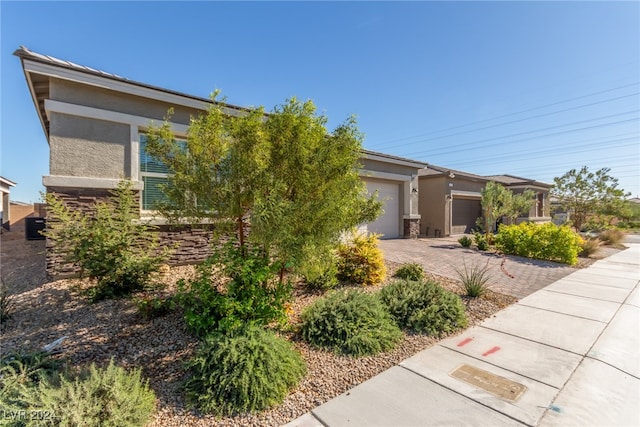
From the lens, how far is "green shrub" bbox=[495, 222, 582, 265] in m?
9.78

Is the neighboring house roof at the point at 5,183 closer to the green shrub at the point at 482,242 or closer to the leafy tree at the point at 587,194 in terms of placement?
the green shrub at the point at 482,242

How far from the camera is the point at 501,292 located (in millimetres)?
6289

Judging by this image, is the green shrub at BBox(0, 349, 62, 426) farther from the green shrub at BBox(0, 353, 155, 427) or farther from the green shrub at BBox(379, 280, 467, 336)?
the green shrub at BBox(379, 280, 467, 336)

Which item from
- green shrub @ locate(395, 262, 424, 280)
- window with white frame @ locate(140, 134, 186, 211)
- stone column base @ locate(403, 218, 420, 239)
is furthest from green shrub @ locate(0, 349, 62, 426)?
stone column base @ locate(403, 218, 420, 239)

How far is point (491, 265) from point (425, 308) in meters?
6.17

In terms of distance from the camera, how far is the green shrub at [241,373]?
2.56 meters

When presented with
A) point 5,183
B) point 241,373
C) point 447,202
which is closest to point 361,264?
point 241,373

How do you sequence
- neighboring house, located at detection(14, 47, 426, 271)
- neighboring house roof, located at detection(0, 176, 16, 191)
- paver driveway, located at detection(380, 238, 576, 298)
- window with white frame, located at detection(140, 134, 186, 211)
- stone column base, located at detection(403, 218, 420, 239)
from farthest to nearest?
neighboring house roof, located at detection(0, 176, 16, 191) → stone column base, located at detection(403, 218, 420, 239) → paver driveway, located at detection(380, 238, 576, 298) → window with white frame, located at detection(140, 134, 186, 211) → neighboring house, located at detection(14, 47, 426, 271)

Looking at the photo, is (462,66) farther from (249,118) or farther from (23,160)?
(23,160)

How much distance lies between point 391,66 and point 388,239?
812 cm

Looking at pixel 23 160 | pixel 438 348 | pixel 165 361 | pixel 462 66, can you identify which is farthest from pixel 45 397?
pixel 462 66

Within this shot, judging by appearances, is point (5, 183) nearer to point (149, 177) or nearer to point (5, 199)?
point (5, 199)

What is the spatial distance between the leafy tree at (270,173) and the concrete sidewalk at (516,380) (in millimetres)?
1692

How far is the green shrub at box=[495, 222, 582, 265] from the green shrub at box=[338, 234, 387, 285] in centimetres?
793
